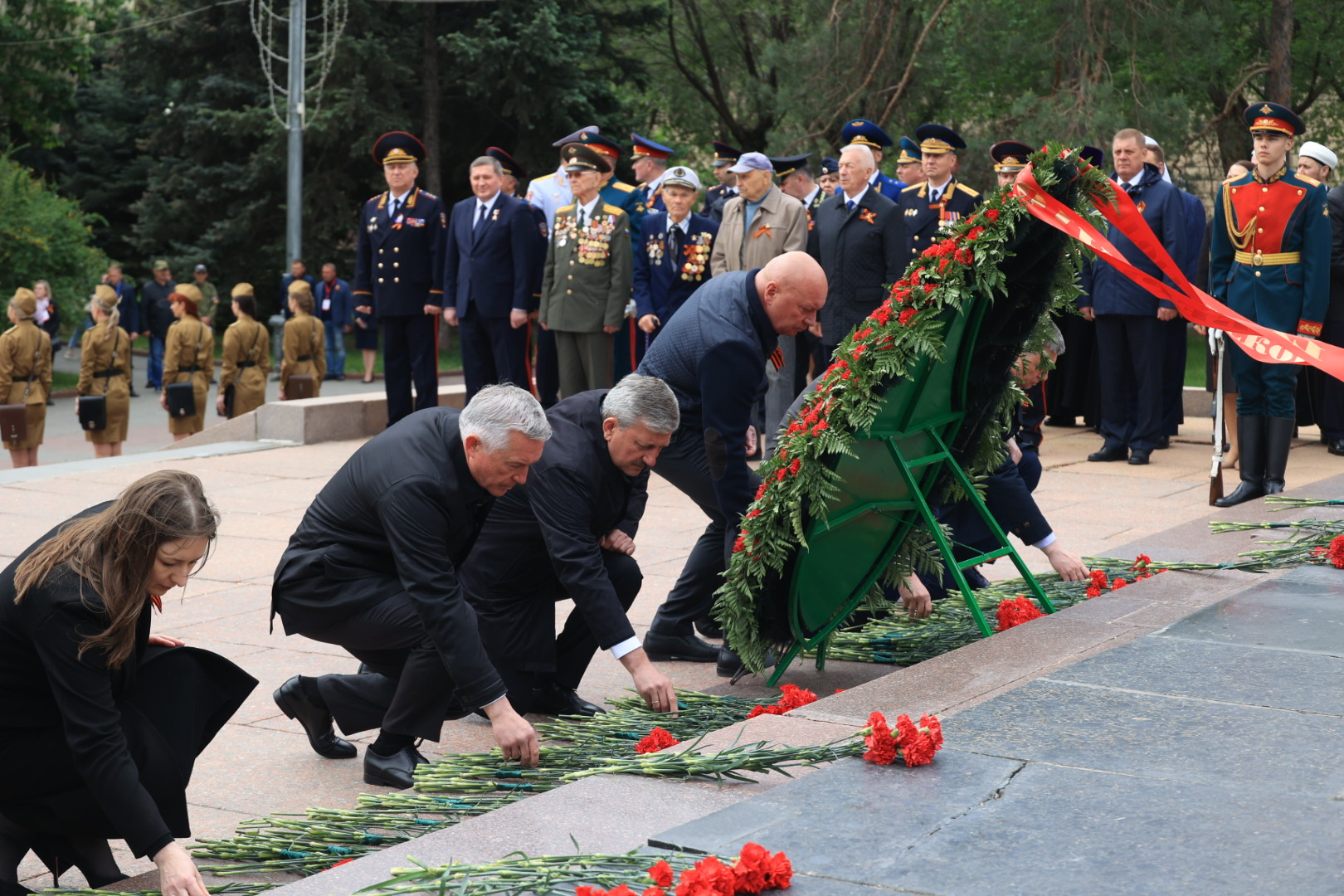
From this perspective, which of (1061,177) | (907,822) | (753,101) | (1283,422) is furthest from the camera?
(753,101)

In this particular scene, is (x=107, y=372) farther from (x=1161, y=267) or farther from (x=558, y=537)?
(x=1161, y=267)

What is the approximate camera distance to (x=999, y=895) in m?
2.90

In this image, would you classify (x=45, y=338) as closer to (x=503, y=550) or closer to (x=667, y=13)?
(x=503, y=550)

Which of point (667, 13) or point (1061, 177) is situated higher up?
point (667, 13)

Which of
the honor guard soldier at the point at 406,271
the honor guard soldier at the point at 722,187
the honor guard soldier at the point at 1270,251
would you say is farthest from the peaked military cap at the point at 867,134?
the honor guard soldier at the point at 1270,251

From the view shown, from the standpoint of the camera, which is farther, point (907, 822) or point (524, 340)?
point (524, 340)

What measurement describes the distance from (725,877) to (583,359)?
8929mm

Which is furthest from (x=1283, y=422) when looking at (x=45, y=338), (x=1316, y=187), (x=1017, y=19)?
(x=1017, y=19)

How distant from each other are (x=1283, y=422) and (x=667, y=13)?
20.4m

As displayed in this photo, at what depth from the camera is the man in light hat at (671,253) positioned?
425 inches

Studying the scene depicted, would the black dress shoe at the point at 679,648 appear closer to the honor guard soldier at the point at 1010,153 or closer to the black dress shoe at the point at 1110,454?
the honor guard soldier at the point at 1010,153

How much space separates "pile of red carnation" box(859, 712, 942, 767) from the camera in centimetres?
366

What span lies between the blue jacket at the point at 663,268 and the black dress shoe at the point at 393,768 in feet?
21.9

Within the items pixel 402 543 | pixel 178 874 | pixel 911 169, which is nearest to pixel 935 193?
pixel 911 169
